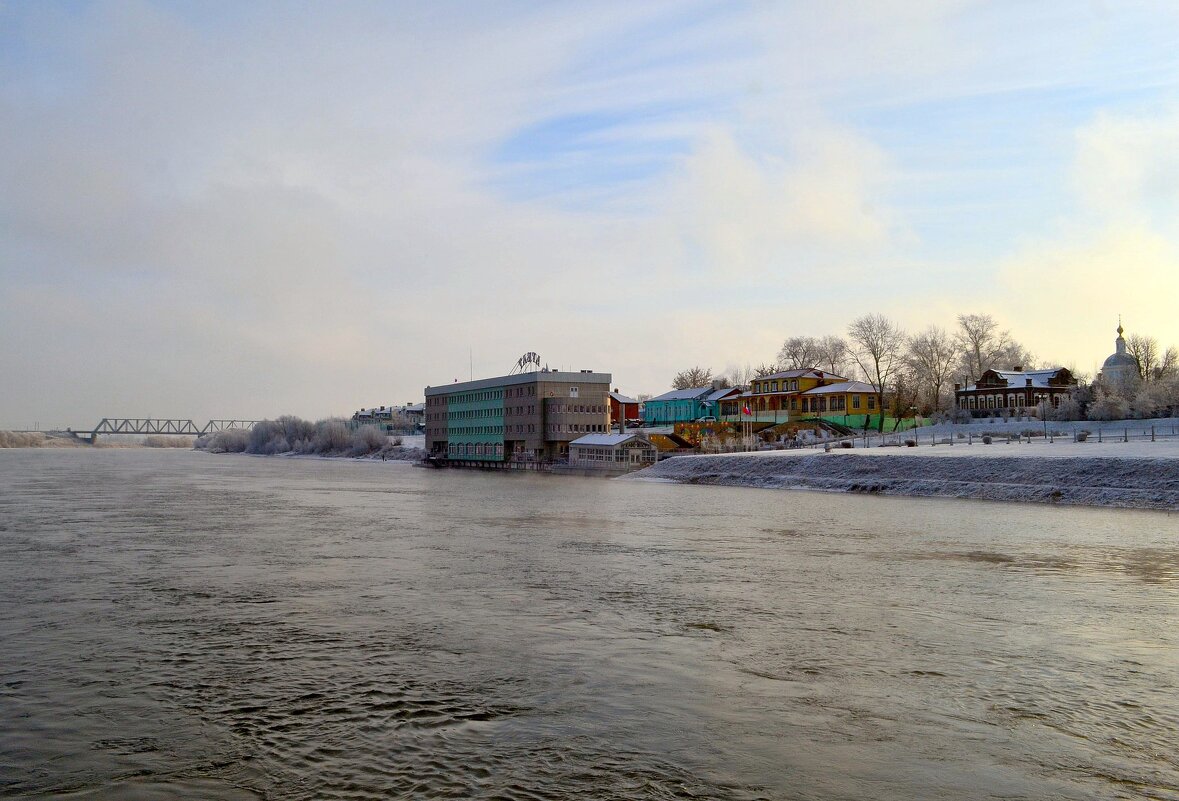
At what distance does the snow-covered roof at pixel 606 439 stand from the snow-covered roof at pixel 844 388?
111ft

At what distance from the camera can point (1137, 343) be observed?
11950 cm

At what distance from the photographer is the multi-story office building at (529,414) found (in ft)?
355

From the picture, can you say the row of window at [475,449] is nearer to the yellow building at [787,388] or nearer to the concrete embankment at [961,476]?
the yellow building at [787,388]

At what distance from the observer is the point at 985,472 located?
174 feet

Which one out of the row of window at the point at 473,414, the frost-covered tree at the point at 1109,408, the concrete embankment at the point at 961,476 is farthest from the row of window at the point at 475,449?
the frost-covered tree at the point at 1109,408

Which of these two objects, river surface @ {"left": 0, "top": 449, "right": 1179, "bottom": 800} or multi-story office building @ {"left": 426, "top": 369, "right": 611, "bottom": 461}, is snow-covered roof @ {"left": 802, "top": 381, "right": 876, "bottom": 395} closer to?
multi-story office building @ {"left": 426, "top": 369, "right": 611, "bottom": 461}

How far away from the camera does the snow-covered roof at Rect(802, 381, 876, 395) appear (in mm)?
112438

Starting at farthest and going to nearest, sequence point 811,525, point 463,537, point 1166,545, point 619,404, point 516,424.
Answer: point 619,404
point 516,424
point 811,525
point 463,537
point 1166,545

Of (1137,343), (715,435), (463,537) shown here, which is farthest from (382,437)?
(463,537)

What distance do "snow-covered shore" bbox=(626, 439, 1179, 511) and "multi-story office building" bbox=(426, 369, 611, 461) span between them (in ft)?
105

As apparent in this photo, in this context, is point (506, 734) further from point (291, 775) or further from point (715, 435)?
point (715, 435)

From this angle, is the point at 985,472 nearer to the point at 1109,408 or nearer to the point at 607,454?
the point at 1109,408

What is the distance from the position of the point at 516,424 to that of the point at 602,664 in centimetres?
10124

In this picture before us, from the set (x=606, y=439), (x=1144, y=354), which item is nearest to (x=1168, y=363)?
(x=1144, y=354)
